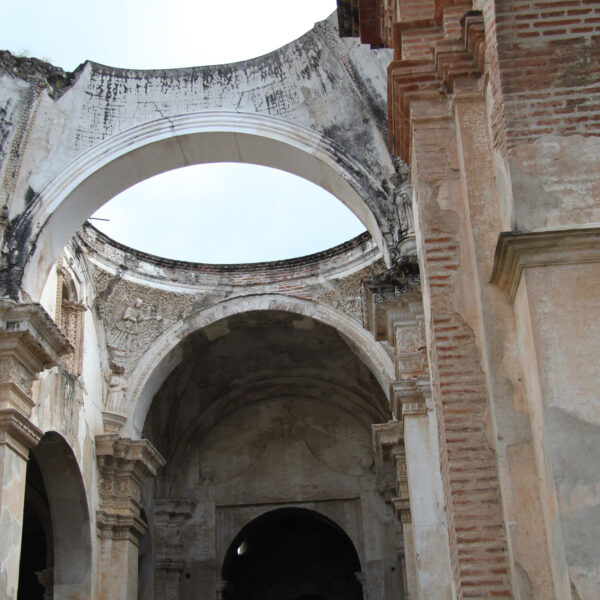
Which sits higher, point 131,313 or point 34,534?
point 131,313

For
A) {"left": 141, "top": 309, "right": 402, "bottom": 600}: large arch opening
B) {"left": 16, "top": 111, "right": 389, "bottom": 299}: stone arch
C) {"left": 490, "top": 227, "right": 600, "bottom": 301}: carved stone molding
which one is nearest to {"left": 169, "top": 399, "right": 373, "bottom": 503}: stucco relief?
{"left": 141, "top": 309, "right": 402, "bottom": 600}: large arch opening

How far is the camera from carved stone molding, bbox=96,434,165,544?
12.5m

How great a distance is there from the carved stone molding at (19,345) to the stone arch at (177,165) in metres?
0.71

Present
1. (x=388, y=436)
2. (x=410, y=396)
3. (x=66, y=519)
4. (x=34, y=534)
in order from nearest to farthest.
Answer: (x=410, y=396) → (x=388, y=436) → (x=66, y=519) → (x=34, y=534)

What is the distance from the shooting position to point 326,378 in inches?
683

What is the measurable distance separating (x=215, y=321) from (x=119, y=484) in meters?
3.26

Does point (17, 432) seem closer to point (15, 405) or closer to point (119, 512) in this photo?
point (15, 405)

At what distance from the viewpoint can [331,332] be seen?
605 inches

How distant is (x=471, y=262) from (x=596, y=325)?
0.78 metres

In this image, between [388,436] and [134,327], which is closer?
[388,436]

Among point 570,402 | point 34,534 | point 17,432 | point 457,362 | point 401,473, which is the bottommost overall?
point 570,402

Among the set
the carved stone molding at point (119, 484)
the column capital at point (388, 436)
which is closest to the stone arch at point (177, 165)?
the column capital at point (388, 436)

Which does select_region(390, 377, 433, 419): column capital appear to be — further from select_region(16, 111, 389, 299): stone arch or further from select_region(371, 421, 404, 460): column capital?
select_region(371, 421, 404, 460): column capital

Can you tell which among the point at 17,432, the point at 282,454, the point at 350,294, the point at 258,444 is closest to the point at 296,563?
the point at 282,454
